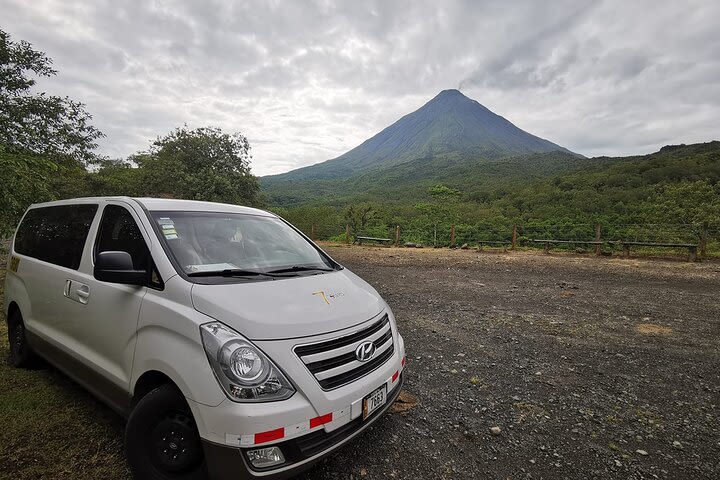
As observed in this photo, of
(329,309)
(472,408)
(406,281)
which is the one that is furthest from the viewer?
(406,281)

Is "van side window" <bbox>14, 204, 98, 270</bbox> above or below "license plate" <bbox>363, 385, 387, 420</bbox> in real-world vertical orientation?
above

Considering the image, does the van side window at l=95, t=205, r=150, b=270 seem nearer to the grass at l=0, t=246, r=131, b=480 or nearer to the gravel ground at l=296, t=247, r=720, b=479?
the grass at l=0, t=246, r=131, b=480

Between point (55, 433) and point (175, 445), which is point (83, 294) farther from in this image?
point (175, 445)

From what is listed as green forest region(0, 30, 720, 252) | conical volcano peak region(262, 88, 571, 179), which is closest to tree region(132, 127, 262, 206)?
green forest region(0, 30, 720, 252)

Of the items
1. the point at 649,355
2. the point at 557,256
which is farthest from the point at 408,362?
the point at 557,256

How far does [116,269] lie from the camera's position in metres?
2.00

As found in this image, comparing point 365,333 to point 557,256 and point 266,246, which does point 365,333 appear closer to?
point 266,246

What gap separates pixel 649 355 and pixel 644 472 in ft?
7.76

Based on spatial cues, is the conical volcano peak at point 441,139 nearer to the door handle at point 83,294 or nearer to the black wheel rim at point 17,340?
the black wheel rim at point 17,340

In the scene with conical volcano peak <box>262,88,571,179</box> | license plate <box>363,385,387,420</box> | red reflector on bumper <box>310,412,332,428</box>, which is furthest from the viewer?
conical volcano peak <box>262,88,571,179</box>

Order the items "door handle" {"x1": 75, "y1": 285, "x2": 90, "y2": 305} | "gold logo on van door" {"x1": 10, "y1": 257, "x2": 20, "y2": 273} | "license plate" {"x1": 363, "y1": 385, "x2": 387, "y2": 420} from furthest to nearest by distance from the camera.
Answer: "gold logo on van door" {"x1": 10, "y1": 257, "x2": 20, "y2": 273}, "door handle" {"x1": 75, "y1": 285, "x2": 90, "y2": 305}, "license plate" {"x1": 363, "y1": 385, "x2": 387, "y2": 420}

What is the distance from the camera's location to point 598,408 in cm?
291

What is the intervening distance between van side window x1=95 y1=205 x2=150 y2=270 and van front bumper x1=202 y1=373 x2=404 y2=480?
118cm

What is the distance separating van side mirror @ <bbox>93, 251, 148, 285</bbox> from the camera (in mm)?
1976
